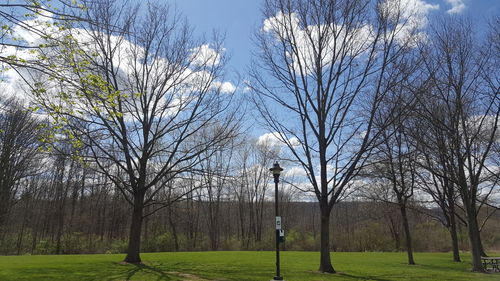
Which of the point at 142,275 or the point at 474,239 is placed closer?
the point at 142,275

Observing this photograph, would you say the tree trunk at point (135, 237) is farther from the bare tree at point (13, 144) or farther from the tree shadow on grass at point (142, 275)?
the bare tree at point (13, 144)

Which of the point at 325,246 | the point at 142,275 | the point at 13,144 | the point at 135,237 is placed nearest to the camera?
the point at 142,275

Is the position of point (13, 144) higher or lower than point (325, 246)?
higher

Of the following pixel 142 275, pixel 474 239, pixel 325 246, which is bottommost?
pixel 142 275

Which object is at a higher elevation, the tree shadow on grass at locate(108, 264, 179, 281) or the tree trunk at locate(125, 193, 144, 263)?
the tree trunk at locate(125, 193, 144, 263)

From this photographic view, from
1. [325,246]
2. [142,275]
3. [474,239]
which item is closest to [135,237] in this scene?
[142,275]

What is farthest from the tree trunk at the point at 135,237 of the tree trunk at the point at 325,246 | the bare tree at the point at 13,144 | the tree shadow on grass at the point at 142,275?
the bare tree at the point at 13,144

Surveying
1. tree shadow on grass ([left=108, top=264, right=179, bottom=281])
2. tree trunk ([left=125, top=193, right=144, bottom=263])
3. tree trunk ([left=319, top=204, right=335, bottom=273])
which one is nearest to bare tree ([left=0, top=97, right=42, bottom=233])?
tree trunk ([left=125, top=193, right=144, bottom=263])

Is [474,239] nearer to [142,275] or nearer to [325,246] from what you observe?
[325,246]

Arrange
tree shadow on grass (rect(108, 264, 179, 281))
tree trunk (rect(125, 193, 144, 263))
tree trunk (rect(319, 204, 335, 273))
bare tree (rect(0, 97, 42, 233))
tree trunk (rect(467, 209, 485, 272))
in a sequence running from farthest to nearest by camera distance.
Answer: bare tree (rect(0, 97, 42, 233)), tree trunk (rect(125, 193, 144, 263)), tree trunk (rect(467, 209, 485, 272)), tree trunk (rect(319, 204, 335, 273)), tree shadow on grass (rect(108, 264, 179, 281))

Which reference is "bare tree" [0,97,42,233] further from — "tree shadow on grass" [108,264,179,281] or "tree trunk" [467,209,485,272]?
"tree trunk" [467,209,485,272]

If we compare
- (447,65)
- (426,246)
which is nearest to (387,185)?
(447,65)

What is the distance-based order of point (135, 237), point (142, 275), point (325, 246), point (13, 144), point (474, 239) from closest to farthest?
point (142, 275)
point (325, 246)
point (474, 239)
point (135, 237)
point (13, 144)

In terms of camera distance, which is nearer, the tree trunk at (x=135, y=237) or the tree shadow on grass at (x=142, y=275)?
the tree shadow on grass at (x=142, y=275)
